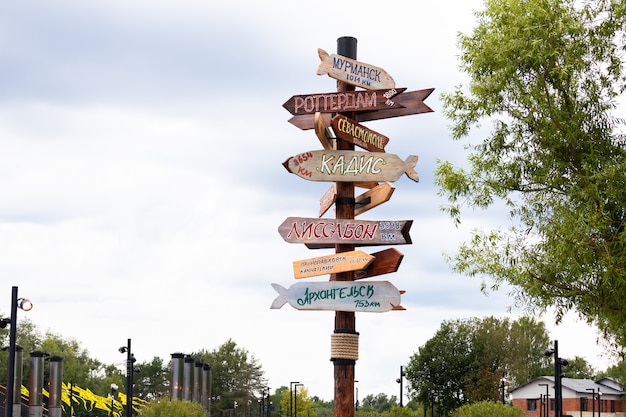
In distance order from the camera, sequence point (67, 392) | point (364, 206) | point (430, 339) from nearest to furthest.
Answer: point (364, 206)
point (67, 392)
point (430, 339)

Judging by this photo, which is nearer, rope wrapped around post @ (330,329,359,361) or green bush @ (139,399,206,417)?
rope wrapped around post @ (330,329,359,361)

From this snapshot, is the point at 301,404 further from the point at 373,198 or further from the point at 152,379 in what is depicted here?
the point at 373,198

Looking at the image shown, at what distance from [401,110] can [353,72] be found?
3.83ft

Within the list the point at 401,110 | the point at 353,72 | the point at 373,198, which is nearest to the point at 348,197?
the point at 373,198

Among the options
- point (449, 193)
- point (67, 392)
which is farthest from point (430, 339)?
point (449, 193)

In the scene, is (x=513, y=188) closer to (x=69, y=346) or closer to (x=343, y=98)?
(x=343, y=98)

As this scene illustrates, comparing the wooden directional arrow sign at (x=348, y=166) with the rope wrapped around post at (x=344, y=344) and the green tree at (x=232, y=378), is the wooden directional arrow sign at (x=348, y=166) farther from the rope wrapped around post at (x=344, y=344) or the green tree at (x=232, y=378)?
the green tree at (x=232, y=378)

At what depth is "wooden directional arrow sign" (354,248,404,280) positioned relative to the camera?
15430mm

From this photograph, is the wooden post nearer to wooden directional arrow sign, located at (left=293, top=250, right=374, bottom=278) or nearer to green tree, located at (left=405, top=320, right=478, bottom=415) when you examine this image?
wooden directional arrow sign, located at (left=293, top=250, right=374, bottom=278)

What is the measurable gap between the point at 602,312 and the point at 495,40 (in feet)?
23.2

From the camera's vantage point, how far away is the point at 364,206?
53.6 feet

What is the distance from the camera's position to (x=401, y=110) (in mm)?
16219

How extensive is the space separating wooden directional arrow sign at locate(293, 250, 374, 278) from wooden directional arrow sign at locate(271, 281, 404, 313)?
0.74 ft

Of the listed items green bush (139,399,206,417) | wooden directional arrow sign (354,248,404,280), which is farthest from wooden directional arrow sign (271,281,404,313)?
green bush (139,399,206,417)
